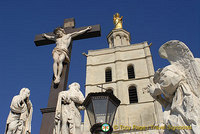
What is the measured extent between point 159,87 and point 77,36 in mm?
2180

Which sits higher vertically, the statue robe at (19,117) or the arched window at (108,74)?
the arched window at (108,74)

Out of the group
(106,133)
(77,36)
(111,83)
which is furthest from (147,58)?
(106,133)

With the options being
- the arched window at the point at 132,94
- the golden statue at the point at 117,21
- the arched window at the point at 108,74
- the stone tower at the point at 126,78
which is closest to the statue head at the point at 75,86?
the stone tower at the point at 126,78

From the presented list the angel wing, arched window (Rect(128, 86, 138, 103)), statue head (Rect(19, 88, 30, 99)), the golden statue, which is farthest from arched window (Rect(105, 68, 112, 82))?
statue head (Rect(19, 88, 30, 99))

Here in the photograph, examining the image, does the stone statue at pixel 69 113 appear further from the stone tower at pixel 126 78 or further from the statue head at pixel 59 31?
the stone tower at pixel 126 78

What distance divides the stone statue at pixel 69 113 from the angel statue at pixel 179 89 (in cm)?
136

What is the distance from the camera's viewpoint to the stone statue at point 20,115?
12.1 feet

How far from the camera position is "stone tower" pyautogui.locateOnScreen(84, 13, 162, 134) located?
22.4 meters

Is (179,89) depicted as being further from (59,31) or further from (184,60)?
(59,31)

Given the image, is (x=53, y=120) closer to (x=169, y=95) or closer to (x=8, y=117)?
(x=8, y=117)

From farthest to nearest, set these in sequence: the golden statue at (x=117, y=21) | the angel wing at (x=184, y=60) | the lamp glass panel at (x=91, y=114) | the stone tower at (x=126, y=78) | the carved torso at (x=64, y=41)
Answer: the golden statue at (x=117, y=21), the stone tower at (x=126, y=78), the carved torso at (x=64, y=41), the angel wing at (x=184, y=60), the lamp glass panel at (x=91, y=114)

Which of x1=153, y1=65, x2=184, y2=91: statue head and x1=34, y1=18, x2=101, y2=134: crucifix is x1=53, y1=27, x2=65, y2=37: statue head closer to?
x1=34, y1=18, x2=101, y2=134: crucifix

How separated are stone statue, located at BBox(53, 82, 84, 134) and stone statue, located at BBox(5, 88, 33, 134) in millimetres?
772

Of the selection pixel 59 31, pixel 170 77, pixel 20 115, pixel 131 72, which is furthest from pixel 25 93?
pixel 131 72
